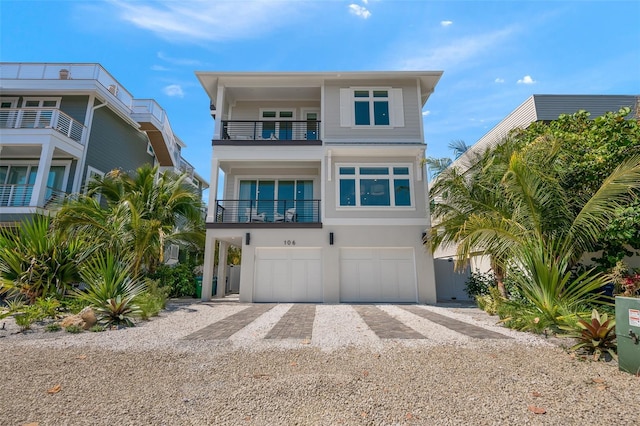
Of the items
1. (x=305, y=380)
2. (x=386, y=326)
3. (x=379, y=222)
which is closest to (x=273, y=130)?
(x=379, y=222)

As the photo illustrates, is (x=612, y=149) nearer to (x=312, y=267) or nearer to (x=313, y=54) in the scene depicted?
(x=312, y=267)

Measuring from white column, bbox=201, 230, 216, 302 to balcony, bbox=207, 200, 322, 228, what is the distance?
882mm

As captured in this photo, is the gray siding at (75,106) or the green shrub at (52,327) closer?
the green shrub at (52,327)

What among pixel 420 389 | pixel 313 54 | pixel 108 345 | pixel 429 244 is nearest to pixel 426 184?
pixel 429 244

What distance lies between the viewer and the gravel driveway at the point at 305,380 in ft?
8.79

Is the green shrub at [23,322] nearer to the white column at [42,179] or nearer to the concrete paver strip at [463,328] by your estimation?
the concrete paver strip at [463,328]

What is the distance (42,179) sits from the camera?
12.5m

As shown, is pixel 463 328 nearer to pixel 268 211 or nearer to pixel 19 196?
pixel 268 211

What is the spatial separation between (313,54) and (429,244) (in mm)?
9109

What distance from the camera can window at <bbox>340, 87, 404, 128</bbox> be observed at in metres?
13.0

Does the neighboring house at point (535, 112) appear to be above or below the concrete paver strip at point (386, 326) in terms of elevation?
above

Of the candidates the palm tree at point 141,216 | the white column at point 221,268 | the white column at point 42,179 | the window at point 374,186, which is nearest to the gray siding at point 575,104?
the window at point 374,186

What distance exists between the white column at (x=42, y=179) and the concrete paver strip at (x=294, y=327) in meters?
12.1

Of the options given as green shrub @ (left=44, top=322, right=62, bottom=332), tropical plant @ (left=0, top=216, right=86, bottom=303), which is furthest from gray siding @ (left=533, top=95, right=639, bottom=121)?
tropical plant @ (left=0, top=216, right=86, bottom=303)
